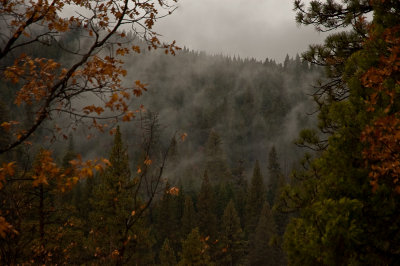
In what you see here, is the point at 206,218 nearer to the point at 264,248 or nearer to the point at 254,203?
the point at 264,248

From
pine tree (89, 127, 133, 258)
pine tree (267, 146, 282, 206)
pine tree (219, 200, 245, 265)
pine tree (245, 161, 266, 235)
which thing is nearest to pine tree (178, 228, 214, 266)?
pine tree (89, 127, 133, 258)

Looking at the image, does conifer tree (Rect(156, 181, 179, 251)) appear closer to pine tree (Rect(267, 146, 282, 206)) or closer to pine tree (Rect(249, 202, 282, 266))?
pine tree (Rect(249, 202, 282, 266))

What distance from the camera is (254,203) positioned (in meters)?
47.9

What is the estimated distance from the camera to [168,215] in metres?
40.8

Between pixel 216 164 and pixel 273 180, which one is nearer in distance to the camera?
pixel 273 180

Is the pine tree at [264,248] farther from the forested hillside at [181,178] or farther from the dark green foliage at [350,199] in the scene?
the dark green foliage at [350,199]

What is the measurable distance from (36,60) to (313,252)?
516 cm

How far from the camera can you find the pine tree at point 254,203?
44897 millimetres

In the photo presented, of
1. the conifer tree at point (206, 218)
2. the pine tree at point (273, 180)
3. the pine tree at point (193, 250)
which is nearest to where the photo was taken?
the pine tree at point (193, 250)

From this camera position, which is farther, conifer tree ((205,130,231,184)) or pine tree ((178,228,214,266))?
conifer tree ((205,130,231,184))

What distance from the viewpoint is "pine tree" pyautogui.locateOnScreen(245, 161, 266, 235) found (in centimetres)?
4490

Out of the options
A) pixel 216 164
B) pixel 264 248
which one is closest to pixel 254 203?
pixel 264 248

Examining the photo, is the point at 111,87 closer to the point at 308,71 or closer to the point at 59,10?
the point at 59,10

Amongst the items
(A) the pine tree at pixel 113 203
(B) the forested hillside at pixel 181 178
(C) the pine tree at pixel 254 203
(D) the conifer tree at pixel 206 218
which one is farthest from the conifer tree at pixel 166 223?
(A) the pine tree at pixel 113 203
